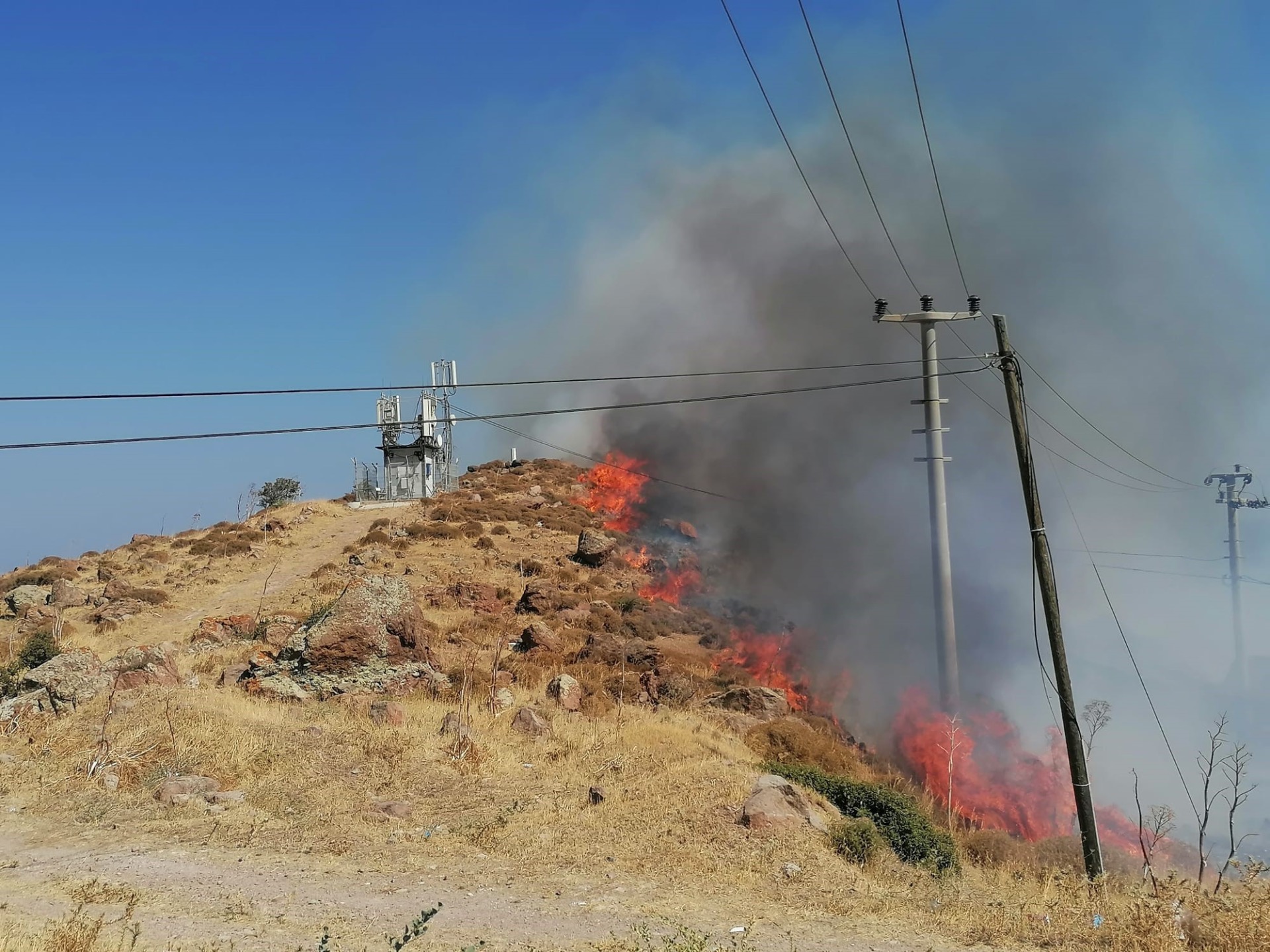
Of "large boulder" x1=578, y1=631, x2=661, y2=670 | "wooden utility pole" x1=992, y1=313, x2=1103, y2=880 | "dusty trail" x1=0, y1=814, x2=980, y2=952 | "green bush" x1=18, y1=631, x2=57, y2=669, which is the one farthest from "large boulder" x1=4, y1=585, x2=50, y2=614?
"wooden utility pole" x1=992, y1=313, x2=1103, y2=880

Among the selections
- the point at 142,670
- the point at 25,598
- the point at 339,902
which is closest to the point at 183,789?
the point at 339,902

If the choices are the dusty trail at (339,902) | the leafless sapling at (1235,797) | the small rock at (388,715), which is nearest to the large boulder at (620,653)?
the small rock at (388,715)

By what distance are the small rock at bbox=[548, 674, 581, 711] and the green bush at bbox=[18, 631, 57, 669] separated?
11862 mm

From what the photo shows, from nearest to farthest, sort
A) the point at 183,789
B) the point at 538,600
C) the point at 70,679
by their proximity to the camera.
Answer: the point at 183,789 < the point at 70,679 < the point at 538,600

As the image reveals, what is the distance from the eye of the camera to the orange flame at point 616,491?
46562mm

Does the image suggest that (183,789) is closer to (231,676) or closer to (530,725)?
(530,725)

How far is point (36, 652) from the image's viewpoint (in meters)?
23.9

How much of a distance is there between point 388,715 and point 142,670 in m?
5.32

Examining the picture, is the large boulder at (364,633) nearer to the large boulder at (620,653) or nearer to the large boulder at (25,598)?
the large boulder at (620,653)

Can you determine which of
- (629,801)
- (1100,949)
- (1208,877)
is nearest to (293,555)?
(629,801)

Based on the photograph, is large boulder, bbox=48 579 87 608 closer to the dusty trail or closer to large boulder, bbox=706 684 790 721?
large boulder, bbox=706 684 790 721

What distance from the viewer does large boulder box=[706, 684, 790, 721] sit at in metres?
22.4

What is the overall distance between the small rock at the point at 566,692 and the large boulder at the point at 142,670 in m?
7.71

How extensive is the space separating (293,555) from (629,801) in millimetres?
31936
